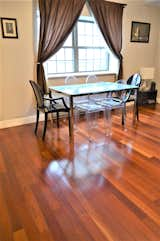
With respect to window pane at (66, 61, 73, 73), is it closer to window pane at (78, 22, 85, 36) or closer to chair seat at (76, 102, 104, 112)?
window pane at (78, 22, 85, 36)

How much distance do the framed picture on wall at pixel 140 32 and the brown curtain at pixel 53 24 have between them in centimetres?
152

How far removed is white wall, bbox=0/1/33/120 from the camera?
3.46 meters

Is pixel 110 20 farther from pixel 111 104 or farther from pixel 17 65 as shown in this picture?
pixel 17 65

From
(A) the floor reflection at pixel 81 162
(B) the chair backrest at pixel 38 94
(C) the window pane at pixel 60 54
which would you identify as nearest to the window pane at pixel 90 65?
(C) the window pane at pixel 60 54

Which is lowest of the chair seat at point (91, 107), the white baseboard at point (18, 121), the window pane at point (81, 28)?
the white baseboard at point (18, 121)

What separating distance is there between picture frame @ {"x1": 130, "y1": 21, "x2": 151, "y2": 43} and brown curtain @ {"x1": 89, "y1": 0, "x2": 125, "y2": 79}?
1.58ft

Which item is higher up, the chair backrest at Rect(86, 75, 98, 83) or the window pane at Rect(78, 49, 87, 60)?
the window pane at Rect(78, 49, 87, 60)

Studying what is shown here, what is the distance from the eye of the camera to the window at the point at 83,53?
4.30 meters

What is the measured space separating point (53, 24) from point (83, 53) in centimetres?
106

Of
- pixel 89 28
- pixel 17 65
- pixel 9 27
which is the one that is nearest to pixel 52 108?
pixel 17 65

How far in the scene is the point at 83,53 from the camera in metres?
4.55

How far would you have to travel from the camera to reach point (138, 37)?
487 centimetres

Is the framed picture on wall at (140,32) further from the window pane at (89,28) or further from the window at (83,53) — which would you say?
the window pane at (89,28)

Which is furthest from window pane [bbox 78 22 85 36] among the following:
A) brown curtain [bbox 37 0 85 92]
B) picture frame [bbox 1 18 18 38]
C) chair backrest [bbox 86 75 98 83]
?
picture frame [bbox 1 18 18 38]
